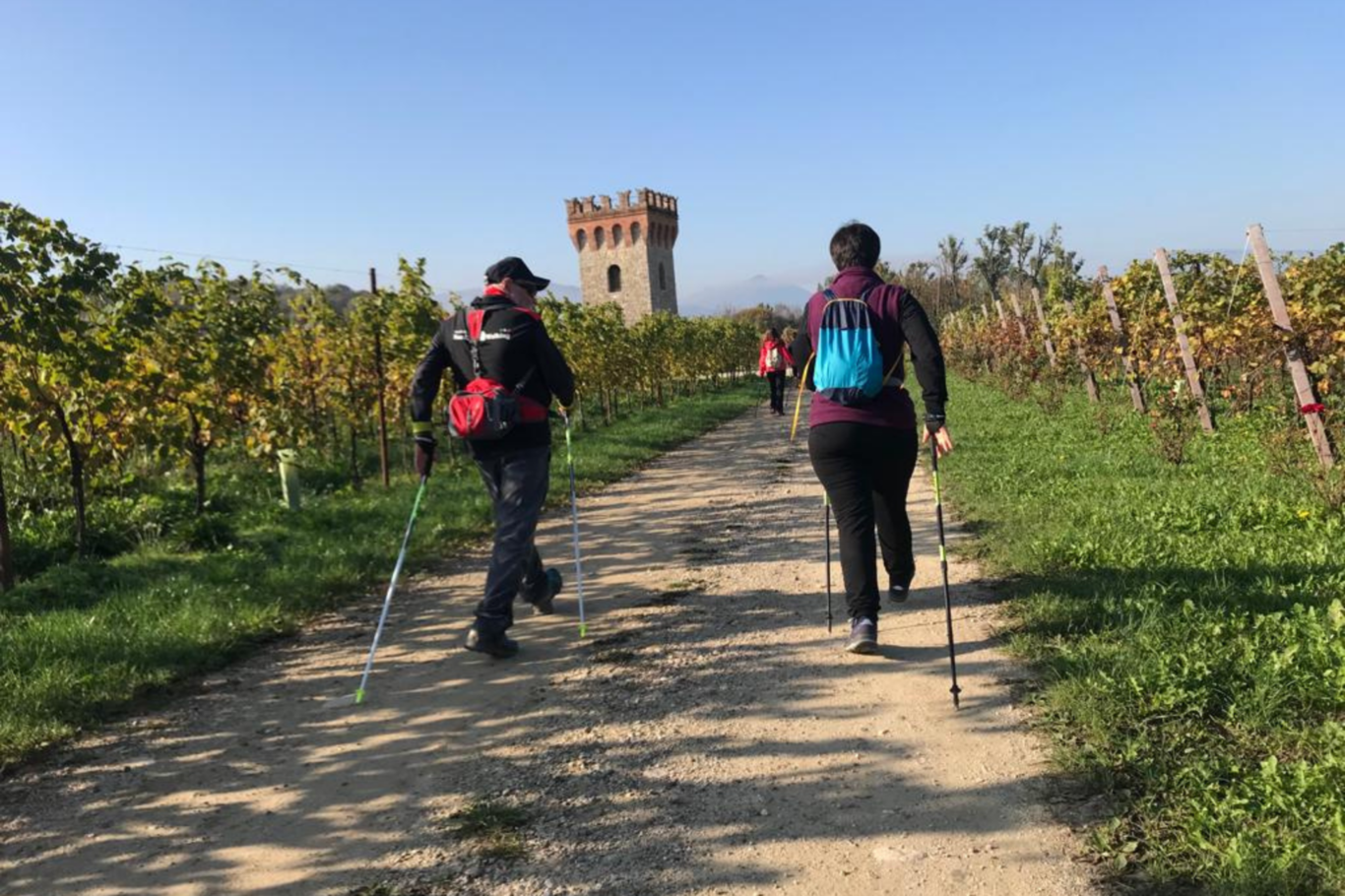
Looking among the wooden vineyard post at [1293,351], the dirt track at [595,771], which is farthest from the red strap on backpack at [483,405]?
the wooden vineyard post at [1293,351]

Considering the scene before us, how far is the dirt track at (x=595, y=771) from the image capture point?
2.81 m

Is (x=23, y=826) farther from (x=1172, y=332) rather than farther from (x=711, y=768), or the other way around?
(x=1172, y=332)

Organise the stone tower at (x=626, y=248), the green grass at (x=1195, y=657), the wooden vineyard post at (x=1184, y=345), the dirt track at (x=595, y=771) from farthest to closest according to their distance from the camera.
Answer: the stone tower at (x=626, y=248) → the wooden vineyard post at (x=1184, y=345) → the dirt track at (x=595, y=771) → the green grass at (x=1195, y=657)

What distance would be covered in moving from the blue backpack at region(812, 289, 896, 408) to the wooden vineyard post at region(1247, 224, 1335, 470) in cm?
523

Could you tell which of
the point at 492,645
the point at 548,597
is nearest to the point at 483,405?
the point at 492,645

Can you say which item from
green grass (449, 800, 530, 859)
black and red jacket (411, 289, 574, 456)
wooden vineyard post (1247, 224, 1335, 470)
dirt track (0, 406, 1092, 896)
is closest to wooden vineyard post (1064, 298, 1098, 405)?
wooden vineyard post (1247, 224, 1335, 470)

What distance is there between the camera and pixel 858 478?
14.6 ft

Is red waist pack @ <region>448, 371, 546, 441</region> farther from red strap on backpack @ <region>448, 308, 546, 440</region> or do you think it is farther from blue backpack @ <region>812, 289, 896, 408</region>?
blue backpack @ <region>812, 289, 896, 408</region>

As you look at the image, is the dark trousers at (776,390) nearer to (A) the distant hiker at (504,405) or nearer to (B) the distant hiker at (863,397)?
(A) the distant hiker at (504,405)

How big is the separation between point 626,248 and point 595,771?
66.7 metres

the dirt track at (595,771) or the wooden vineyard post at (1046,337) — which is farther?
the wooden vineyard post at (1046,337)

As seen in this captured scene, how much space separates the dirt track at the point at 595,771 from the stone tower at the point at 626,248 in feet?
203

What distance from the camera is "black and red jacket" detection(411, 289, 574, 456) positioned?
194 inches

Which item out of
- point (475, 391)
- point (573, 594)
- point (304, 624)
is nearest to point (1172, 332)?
point (573, 594)
